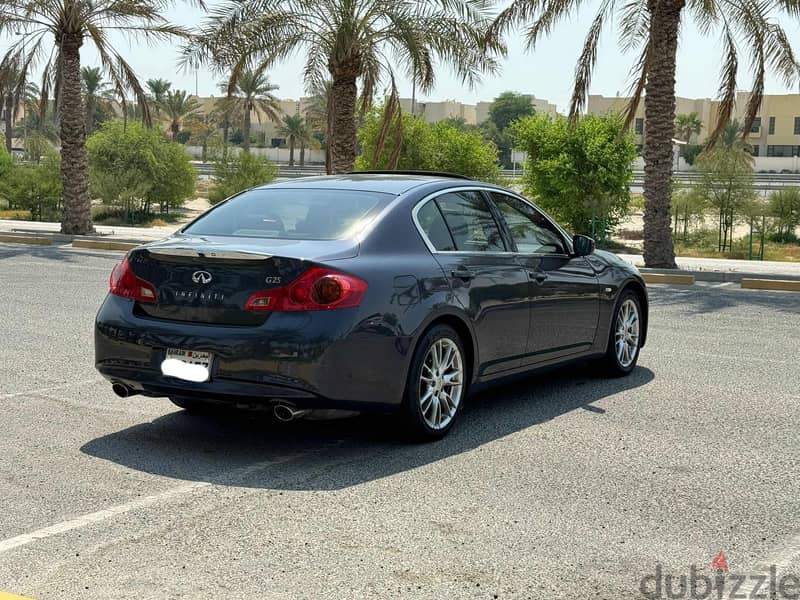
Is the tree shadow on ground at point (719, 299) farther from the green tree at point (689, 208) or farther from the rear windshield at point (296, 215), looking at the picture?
the green tree at point (689, 208)

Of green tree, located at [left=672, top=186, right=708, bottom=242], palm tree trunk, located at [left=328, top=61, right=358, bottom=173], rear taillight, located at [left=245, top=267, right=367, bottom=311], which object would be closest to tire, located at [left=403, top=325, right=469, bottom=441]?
rear taillight, located at [left=245, top=267, right=367, bottom=311]

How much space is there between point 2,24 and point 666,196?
1638 cm

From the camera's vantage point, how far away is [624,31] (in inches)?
963

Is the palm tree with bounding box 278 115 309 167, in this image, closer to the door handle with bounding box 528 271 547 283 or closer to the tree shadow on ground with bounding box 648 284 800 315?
the tree shadow on ground with bounding box 648 284 800 315

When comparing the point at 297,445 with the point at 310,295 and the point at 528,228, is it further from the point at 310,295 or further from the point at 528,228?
the point at 528,228

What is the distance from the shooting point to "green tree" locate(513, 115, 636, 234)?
41406mm

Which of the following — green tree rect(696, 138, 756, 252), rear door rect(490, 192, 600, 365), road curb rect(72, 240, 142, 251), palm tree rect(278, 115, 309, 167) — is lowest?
road curb rect(72, 240, 142, 251)

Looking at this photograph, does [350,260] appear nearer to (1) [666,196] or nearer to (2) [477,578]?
(2) [477,578]

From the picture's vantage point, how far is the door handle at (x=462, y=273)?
23.4 ft

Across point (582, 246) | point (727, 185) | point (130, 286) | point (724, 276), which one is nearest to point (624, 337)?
point (582, 246)

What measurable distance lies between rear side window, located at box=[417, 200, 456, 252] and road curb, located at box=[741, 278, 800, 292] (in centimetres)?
1302

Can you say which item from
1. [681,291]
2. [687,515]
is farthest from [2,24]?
[687,515]

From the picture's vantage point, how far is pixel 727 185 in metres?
43.8

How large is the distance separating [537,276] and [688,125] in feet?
395
